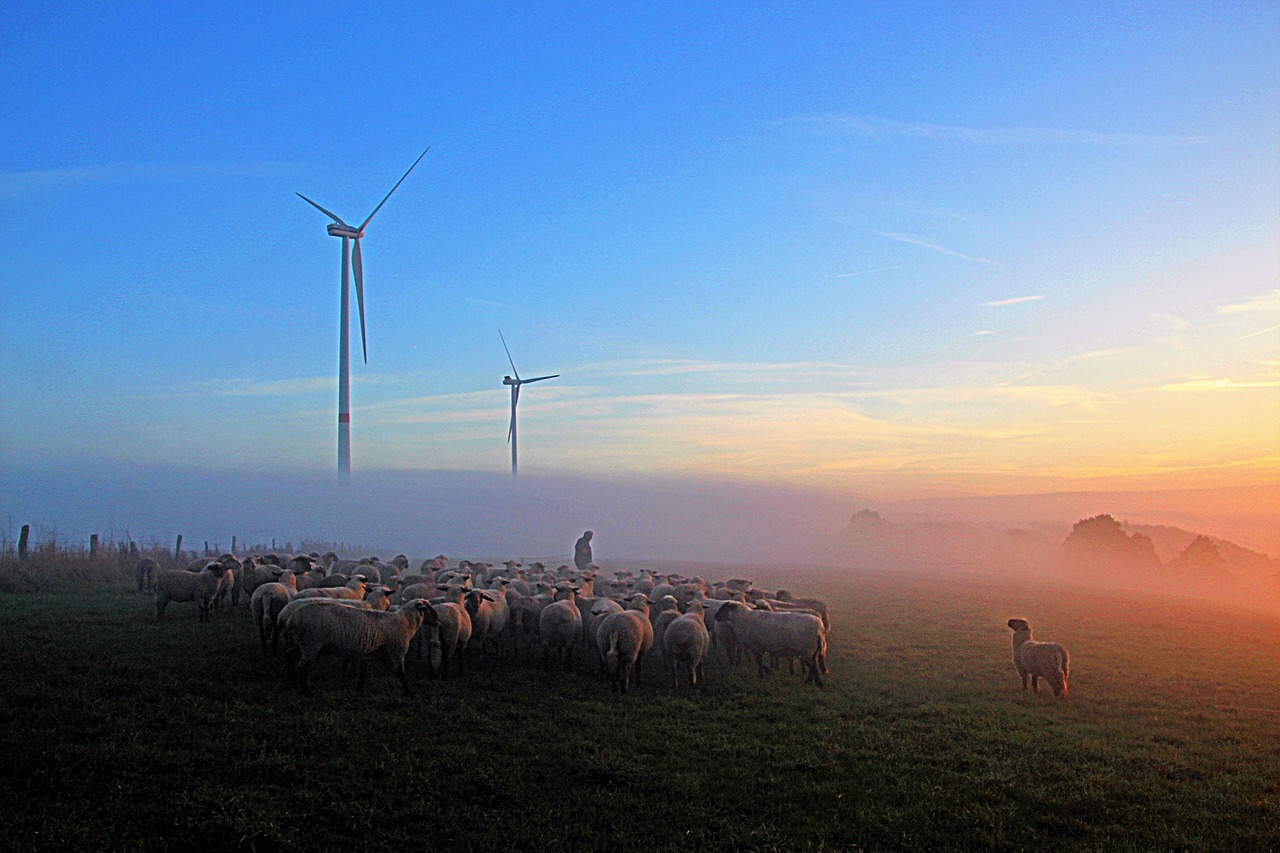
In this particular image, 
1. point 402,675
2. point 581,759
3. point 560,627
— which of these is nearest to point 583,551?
point 560,627

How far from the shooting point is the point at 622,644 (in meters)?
14.9

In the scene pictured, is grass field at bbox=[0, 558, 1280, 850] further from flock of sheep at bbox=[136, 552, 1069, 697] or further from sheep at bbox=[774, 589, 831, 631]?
sheep at bbox=[774, 589, 831, 631]

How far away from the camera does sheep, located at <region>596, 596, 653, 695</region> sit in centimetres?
1477

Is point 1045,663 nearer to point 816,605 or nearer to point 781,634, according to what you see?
point 781,634

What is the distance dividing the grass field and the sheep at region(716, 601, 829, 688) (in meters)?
0.63

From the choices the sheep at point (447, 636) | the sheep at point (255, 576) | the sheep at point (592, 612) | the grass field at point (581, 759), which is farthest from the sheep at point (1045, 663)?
the sheep at point (255, 576)

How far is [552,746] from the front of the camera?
1057 centimetres

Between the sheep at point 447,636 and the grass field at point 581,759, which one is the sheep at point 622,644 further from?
the sheep at point 447,636

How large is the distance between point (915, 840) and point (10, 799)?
31.2 ft

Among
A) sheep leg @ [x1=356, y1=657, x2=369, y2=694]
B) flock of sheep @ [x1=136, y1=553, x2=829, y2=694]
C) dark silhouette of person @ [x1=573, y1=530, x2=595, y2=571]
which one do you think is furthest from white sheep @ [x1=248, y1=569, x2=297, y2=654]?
dark silhouette of person @ [x1=573, y1=530, x2=595, y2=571]

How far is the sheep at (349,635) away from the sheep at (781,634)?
7.74m

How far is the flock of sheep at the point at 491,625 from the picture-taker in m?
12.8

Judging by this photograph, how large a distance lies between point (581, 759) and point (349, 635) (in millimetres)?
4963

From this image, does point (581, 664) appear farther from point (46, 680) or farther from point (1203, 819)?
point (1203, 819)
